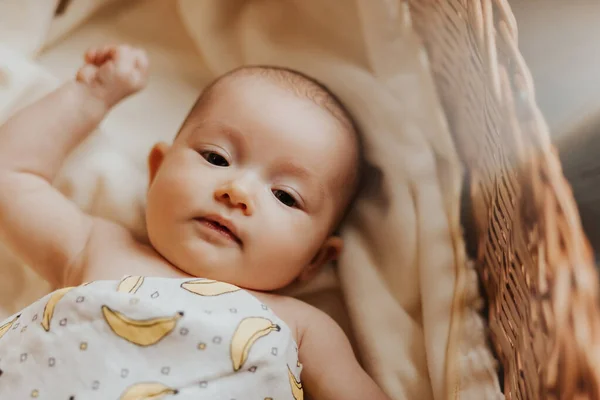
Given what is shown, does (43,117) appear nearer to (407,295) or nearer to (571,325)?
(407,295)

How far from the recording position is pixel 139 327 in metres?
0.67

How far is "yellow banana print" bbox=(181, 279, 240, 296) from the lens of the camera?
73cm

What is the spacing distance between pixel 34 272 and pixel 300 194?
0.42 metres

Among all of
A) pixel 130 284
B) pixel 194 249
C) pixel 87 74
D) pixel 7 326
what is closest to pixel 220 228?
pixel 194 249

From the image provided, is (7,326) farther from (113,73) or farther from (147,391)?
(113,73)

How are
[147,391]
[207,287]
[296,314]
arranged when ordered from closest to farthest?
1. [147,391]
2. [207,287]
3. [296,314]

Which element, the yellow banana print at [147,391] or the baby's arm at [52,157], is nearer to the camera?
the yellow banana print at [147,391]

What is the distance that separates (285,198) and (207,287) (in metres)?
0.19

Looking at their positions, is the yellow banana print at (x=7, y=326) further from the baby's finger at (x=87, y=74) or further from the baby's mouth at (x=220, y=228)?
the baby's finger at (x=87, y=74)

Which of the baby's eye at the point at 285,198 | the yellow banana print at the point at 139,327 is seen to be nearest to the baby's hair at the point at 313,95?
the baby's eye at the point at 285,198

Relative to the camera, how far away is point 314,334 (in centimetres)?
84

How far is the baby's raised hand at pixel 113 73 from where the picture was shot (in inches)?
39.4

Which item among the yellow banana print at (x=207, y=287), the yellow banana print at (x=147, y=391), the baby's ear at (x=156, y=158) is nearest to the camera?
the yellow banana print at (x=147, y=391)

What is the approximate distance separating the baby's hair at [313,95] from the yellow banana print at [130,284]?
12.3 inches
